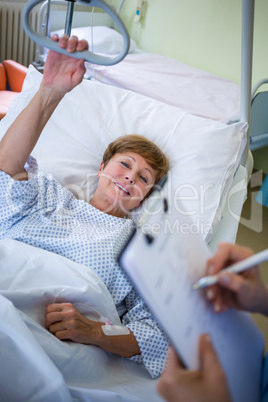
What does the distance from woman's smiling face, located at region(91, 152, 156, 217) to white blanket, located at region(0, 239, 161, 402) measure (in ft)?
1.09

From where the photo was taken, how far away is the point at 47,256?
1180mm

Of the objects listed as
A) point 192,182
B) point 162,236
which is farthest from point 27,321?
point 192,182

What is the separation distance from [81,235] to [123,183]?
0.86ft

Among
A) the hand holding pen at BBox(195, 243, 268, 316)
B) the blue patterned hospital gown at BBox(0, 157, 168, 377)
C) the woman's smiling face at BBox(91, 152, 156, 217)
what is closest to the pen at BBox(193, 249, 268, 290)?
the hand holding pen at BBox(195, 243, 268, 316)

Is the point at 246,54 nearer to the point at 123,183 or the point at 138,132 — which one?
the point at 138,132

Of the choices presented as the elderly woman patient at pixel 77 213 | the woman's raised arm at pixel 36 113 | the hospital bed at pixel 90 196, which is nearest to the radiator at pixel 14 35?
the hospital bed at pixel 90 196

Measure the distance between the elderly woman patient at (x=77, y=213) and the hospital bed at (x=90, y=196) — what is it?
0.05m

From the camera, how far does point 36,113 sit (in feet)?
3.99

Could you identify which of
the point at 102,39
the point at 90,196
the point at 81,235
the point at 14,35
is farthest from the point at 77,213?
the point at 14,35

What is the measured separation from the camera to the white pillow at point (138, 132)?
1.62 meters

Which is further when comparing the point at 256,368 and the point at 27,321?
the point at 27,321

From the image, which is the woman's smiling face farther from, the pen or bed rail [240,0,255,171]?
the pen

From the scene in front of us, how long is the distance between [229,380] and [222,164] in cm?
117

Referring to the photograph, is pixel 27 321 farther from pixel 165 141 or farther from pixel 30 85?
pixel 30 85
